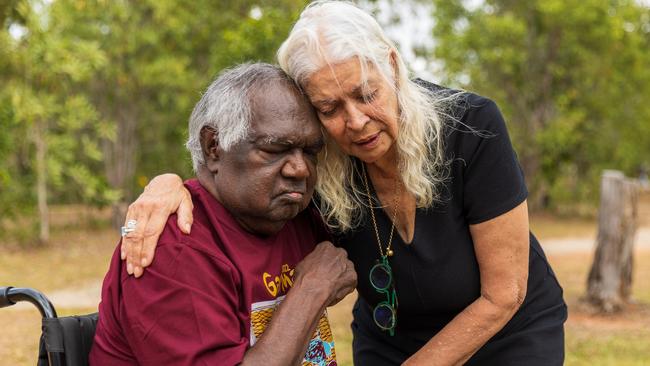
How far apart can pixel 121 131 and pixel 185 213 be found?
19.5m

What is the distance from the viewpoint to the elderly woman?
223 centimetres

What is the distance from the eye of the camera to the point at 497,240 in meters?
2.41

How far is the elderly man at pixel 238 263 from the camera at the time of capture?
75.1 inches

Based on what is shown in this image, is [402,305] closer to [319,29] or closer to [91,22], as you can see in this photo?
[319,29]

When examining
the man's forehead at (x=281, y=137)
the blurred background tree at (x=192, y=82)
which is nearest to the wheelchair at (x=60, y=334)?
the man's forehead at (x=281, y=137)

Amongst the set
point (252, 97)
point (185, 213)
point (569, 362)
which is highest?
point (252, 97)

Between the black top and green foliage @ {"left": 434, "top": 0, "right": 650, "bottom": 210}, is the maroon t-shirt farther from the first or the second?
green foliage @ {"left": 434, "top": 0, "right": 650, "bottom": 210}

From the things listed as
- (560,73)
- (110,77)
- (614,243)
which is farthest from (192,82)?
(614,243)

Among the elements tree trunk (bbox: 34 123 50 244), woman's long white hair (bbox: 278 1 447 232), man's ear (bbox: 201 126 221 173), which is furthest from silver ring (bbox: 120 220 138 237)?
tree trunk (bbox: 34 123 50 244)

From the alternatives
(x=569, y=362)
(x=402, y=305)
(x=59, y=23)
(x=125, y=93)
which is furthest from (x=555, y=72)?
(x=402, y=305)

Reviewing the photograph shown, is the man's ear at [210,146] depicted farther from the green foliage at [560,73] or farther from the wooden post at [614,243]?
the green foliage at [560,73]

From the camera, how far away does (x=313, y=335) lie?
2.33 m

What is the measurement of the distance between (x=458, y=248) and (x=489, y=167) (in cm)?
30

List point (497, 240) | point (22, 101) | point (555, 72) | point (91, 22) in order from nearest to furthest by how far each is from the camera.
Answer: point (497, 240), point (22, 101), point (91, 22), point (555, 72)
